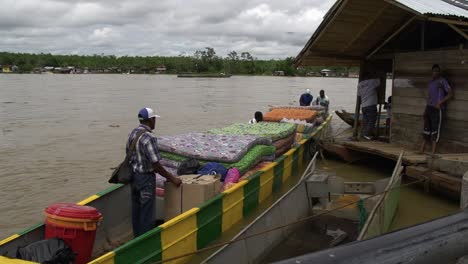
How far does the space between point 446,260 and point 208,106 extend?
29.6 metres

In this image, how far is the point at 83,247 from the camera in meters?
4.30

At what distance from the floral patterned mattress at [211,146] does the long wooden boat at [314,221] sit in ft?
4.15

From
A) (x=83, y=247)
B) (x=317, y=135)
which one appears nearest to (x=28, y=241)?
(x=83, y=247)

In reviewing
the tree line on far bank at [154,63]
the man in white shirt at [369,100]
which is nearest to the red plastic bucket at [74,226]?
the man in white shirt at [369,100]

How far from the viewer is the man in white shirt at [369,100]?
1152 centimetres

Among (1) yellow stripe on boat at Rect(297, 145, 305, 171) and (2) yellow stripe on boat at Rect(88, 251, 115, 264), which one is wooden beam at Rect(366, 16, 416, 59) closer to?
(1) yellow stripe on boat at Rect(297, 145, 305, 171)

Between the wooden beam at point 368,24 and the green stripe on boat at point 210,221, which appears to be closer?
the green stripe on boat at point 210,221

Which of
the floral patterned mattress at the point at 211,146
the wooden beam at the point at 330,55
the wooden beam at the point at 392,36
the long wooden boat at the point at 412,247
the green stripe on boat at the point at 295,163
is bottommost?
the green stripe on boat at the point at 295,163

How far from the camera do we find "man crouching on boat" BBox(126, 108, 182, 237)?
194 inches

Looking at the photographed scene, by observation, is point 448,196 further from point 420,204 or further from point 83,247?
point 83,247

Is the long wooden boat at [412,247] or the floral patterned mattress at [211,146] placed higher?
the long wooden boat at [412,247]

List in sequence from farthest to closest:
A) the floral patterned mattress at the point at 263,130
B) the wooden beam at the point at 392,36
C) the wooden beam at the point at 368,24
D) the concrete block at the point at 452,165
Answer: the wooden beam at the point at 392,36 < the floral patterned mattress at the point at 263,130 < the wooden beam at the point at 368,24 < the concrete block at the point at 452,165

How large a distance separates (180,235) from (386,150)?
6082 millimetres

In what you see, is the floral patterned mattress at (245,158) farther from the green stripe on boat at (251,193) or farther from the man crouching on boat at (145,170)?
the man crouching on boat at (145,170)
